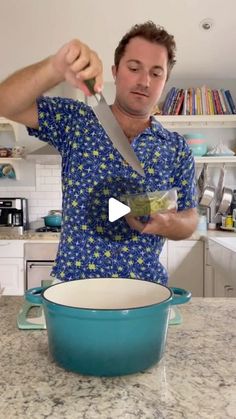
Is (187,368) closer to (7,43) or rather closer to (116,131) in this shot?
(116,131)

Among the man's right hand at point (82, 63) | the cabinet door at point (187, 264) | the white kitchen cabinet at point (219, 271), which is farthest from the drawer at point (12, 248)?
the man's right hand at point (82, 63)

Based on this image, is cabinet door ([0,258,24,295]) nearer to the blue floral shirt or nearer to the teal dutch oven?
the blue floral shirt

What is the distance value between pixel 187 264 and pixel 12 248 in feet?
4.62

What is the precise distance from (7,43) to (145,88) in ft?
8.35

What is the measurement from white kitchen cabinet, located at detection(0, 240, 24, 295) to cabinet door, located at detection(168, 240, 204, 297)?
3.93ft

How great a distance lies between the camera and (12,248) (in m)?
3.24

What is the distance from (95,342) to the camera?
59 centimetres

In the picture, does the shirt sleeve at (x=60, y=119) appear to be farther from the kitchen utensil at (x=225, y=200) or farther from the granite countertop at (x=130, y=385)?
the kitchen utensil at (x=225, y=200)

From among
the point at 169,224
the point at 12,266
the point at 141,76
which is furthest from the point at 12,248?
the point at 169,224

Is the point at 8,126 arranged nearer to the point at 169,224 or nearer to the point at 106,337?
the point at 169,224

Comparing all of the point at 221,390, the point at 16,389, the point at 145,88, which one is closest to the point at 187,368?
the point at 221,390

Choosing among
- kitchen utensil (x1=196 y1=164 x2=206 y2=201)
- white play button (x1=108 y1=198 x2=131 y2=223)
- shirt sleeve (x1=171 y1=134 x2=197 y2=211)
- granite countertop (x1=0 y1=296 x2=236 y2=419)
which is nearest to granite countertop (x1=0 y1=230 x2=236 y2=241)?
kitchen utensil (x1=196 y1=164 x2=206 y2=201)

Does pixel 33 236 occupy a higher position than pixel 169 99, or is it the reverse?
pixel 169 99

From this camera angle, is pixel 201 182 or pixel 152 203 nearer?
pixel 152 203
